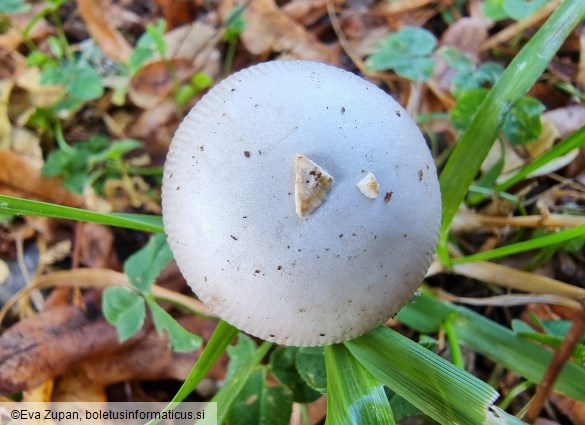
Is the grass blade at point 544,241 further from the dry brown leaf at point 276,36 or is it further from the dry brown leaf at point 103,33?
the dry brown leaf at point 103,33

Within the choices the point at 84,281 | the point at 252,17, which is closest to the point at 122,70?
the point at 252,17

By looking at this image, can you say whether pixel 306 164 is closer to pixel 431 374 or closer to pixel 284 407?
pixel 431 374

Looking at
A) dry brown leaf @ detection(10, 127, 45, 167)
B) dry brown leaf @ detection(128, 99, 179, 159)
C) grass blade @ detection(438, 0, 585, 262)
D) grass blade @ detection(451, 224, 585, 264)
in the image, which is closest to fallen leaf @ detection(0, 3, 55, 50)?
dry brown leaf @ detection(10, 127, 45, 167)

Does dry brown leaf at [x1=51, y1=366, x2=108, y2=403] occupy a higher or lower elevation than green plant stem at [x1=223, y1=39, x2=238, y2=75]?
lower

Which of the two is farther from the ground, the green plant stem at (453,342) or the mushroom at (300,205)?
the mushroom at (300,205)

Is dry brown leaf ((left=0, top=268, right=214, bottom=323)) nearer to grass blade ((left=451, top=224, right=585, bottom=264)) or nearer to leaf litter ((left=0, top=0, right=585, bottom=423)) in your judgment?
leaf litter ((left=0, top=0, right=585, bottom=423))

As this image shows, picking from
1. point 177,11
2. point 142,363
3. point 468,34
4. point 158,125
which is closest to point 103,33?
point 177,11

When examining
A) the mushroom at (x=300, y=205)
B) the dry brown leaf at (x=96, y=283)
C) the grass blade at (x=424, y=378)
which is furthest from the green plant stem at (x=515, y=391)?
the dry brown leaf at (x=96, y=283)
